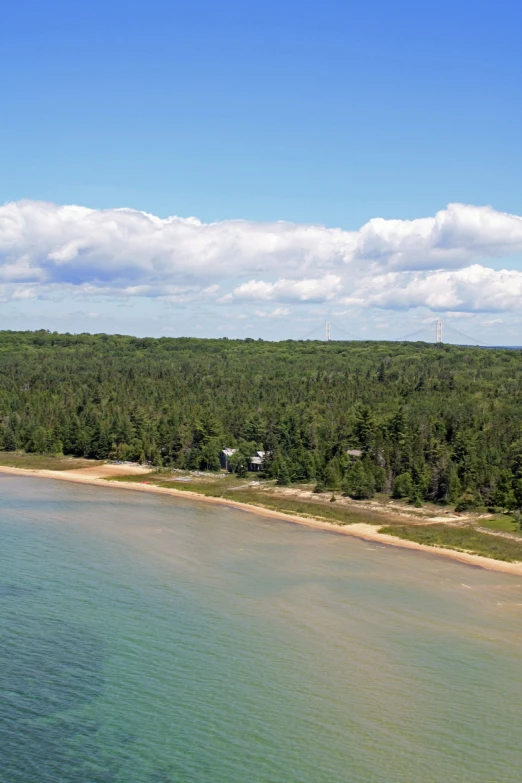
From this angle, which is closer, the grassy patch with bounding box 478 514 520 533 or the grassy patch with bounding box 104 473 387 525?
the grassy patch with bounding box 478 514 520 533

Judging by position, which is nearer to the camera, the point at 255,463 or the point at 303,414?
the point at 255,463

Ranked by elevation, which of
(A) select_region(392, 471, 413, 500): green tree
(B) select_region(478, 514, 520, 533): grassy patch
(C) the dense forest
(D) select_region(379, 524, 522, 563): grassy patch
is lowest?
(D) select_region(379, 524, 522, 563): grassy patch

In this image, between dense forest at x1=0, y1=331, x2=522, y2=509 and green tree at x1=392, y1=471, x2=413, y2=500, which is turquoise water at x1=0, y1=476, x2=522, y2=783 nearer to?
green tree at x1=392, y1=471, x2=413, y2=500

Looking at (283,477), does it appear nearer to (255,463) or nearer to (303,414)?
(255,463)

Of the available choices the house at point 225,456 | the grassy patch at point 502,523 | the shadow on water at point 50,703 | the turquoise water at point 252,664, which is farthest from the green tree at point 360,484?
the shadow on water at point 50,703

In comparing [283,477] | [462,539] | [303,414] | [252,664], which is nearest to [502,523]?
[462,539]

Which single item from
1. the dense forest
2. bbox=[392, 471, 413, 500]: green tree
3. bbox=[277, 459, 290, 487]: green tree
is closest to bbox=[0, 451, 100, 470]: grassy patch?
the dense forest
